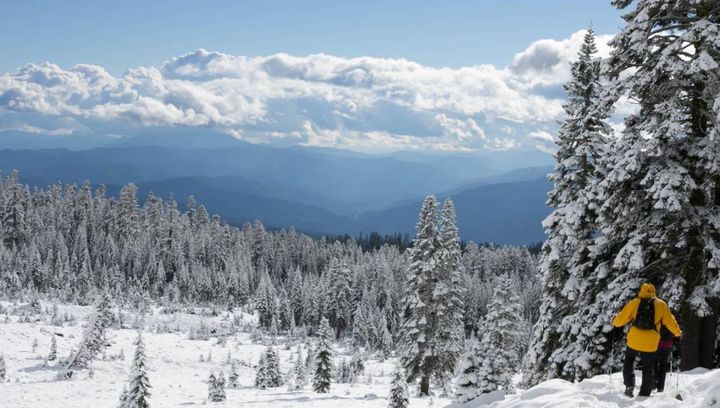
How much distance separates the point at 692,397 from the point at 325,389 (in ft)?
105

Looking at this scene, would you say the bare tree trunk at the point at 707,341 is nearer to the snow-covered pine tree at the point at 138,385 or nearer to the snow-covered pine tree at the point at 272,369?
the snow-covered pine tree at the point at 138,385

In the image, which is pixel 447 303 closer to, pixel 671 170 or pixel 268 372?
pixel 268 372

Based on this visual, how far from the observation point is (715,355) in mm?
12367

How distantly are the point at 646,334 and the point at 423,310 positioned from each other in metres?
A: 23.8

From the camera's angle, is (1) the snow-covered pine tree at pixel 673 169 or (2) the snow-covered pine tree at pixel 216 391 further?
(2) the snow-covered pine tree at pixel 216 391

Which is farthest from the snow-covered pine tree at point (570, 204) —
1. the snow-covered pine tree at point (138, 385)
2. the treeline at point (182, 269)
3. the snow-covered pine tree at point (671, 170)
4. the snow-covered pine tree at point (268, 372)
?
the treeline at point (182, 269)

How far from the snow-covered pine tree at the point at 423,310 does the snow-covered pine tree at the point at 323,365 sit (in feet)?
25.9

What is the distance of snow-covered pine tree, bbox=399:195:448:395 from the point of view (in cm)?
3291

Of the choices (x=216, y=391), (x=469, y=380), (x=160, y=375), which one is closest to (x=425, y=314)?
(x=469, y=380)

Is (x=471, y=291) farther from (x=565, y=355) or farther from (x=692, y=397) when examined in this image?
(x=692, y=397)

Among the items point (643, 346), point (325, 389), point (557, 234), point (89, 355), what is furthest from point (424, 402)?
point (89, 355)

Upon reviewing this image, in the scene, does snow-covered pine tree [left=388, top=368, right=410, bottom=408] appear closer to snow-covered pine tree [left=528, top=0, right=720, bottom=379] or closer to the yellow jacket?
snow-covered pine tree [left=528, top=0, right=720, bottom=379]

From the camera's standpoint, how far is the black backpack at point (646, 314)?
32.9ft

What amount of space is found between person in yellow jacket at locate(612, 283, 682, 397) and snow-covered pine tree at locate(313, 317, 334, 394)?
100.0ft
